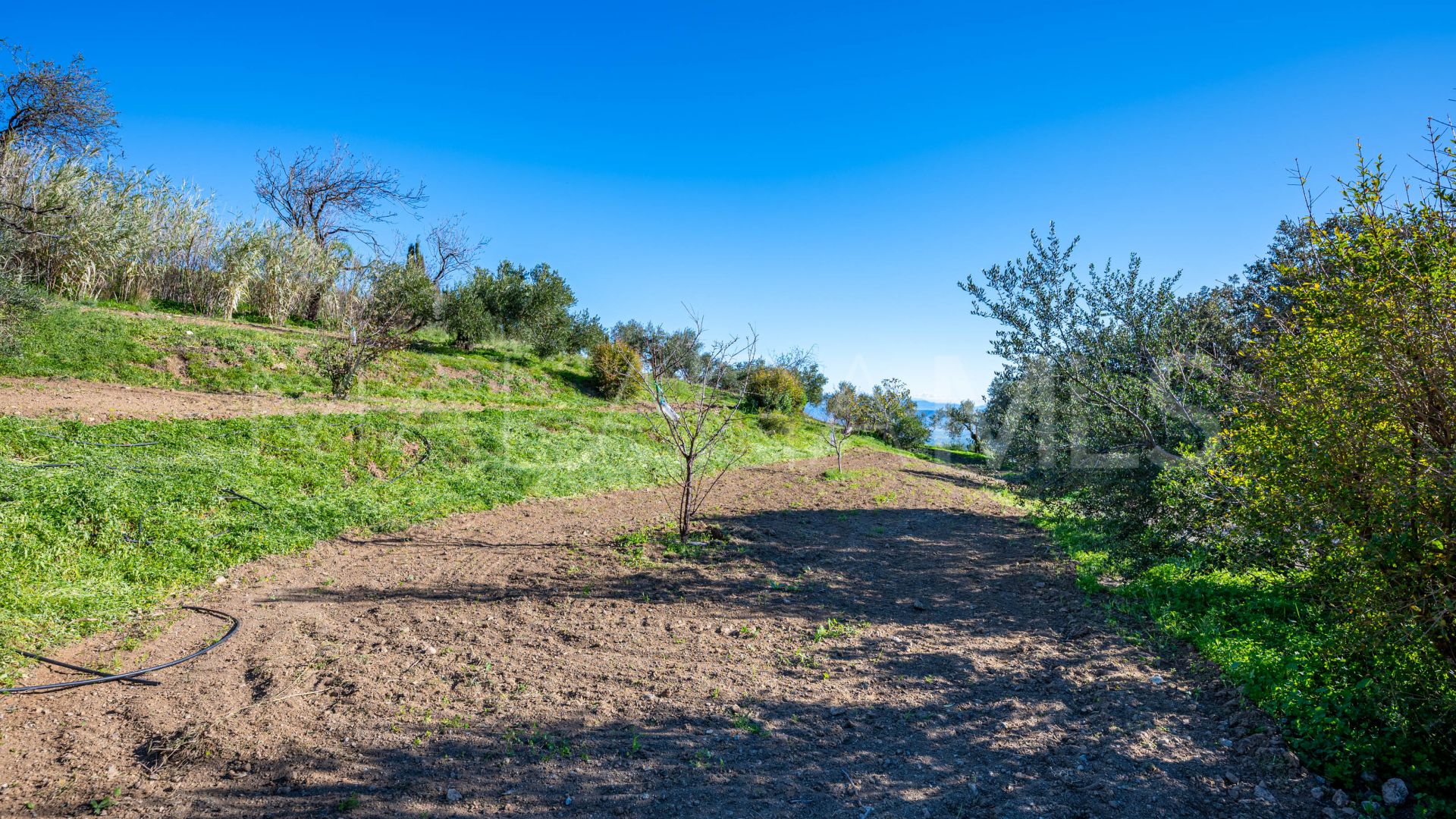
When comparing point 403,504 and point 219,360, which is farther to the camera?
point 219,360

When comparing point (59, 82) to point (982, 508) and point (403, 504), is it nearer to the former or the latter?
point (403, 504)

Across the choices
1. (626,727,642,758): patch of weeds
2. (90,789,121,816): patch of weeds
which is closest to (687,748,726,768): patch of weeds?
(626,727,642,758): patch of weeds

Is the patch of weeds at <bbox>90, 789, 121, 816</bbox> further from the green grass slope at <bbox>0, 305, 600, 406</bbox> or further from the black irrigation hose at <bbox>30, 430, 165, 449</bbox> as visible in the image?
the green grass slope at <bbox>0, 305, 600, 406</bbox>

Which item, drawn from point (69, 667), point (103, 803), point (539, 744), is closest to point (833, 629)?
point (539, 744)

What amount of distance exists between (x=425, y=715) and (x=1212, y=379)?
8642 millimetres

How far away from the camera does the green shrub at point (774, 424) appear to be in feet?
76.9

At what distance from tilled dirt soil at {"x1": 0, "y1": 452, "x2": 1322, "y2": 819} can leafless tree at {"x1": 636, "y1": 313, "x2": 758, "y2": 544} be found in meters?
1.72

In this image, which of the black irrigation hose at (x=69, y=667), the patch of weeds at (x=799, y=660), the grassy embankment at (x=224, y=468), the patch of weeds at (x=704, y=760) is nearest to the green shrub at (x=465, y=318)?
the grassy embankment at (x=224, y=468)

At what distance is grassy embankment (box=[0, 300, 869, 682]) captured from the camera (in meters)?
5.54

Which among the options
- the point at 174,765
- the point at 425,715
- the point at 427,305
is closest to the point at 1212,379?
the point at 425,715

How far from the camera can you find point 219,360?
13.0m

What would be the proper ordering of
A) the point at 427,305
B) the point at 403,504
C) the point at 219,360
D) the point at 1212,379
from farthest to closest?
the point at 427,305
the point at 219,360
the point at 403,504
the point at 1212,379

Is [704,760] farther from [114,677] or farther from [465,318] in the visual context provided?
[465,318]

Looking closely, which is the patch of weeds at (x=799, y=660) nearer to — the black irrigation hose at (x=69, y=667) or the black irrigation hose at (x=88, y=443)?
the black irrigation hose at (x=69, y=667)
